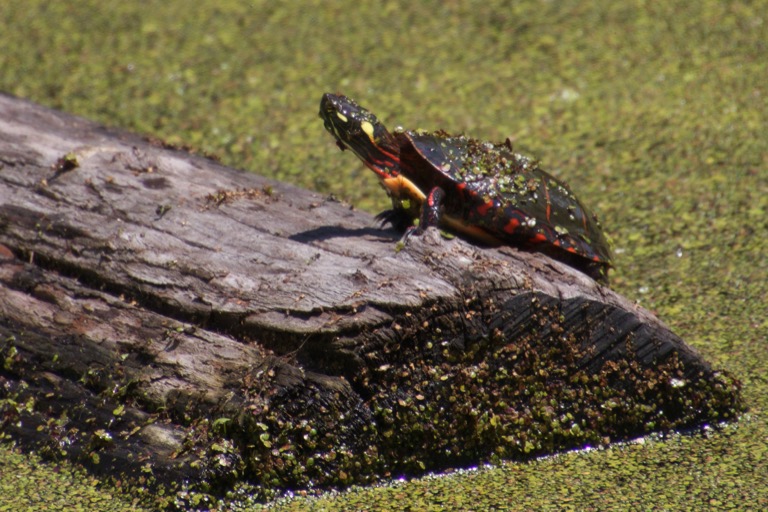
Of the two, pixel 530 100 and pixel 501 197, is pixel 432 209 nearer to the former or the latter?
pixel 501 197

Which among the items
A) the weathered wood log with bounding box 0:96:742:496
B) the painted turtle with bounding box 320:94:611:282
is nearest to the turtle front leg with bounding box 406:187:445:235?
the painted turtle with bounding box 320:94:611:282

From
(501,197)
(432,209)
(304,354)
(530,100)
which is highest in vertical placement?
(530,100)

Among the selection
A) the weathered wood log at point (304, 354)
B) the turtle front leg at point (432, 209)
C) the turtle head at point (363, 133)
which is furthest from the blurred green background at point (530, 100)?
the turtle head at point (363, 133)

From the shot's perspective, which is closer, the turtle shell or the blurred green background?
the turtle shell

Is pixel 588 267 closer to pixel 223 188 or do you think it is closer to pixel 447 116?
pixel 223 188

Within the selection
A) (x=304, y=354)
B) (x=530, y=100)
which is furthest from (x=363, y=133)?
(x=530, y=100)

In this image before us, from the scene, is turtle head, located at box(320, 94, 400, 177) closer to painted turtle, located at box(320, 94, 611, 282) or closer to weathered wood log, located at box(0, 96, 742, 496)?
painted turtle, located at box(320, 94, 611, 282)
